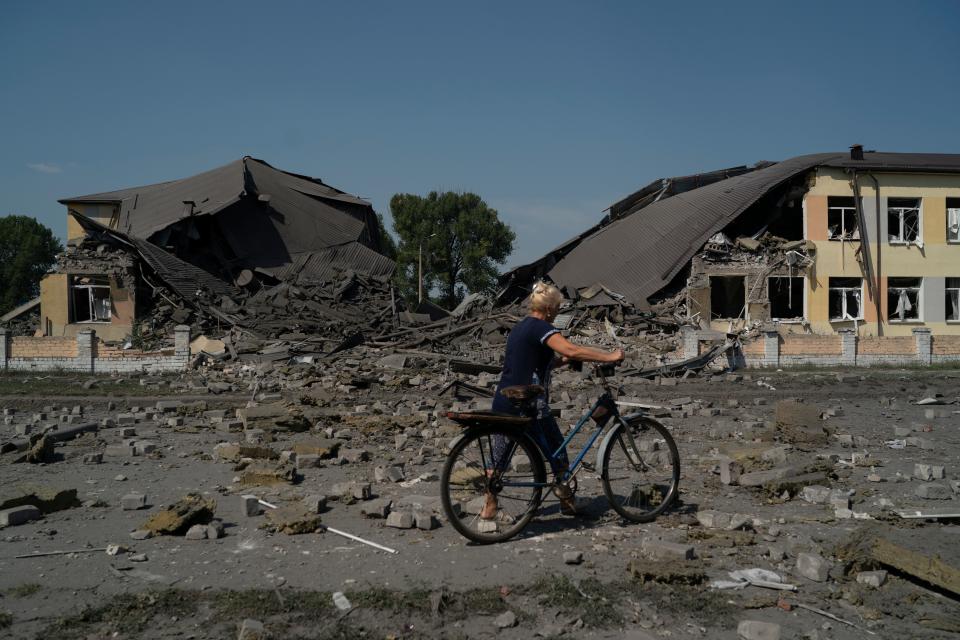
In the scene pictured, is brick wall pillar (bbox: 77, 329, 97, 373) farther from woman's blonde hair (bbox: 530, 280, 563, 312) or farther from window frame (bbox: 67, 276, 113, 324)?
woman's blonde hair (bbox: 530, 280, 563, 312)

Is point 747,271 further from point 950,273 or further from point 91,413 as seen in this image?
point 91,413

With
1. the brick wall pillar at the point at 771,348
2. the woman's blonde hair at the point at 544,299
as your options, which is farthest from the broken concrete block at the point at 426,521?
the brick wall pillar at the point at 771,348

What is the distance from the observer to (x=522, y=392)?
4.92 meters

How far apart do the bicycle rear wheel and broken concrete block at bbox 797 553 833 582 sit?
174 centimetres

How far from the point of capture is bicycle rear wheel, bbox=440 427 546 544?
4.89 m

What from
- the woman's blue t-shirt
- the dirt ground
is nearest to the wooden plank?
the dirt ground

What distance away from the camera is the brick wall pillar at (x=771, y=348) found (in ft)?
67.4

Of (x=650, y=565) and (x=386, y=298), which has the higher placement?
(x=386, y=298)

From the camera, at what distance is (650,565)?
4.25 metres

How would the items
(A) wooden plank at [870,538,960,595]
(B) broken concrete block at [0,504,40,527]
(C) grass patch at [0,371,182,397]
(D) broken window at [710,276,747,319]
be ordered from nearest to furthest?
1. (A) wooden plank at [870,538,960,595]
2. (B) broken concrete block at [0,504,40,527]
3. (C) grass patch at [0,371,182,397]
4. (D) broken window at [710,276,747,319]

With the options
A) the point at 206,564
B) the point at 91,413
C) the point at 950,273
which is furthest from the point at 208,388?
the point at 950,273

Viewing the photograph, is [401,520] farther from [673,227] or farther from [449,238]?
[449,238]

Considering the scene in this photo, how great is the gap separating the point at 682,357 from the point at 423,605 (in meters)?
16.8

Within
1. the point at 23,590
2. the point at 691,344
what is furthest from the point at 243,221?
the point at 23,590
